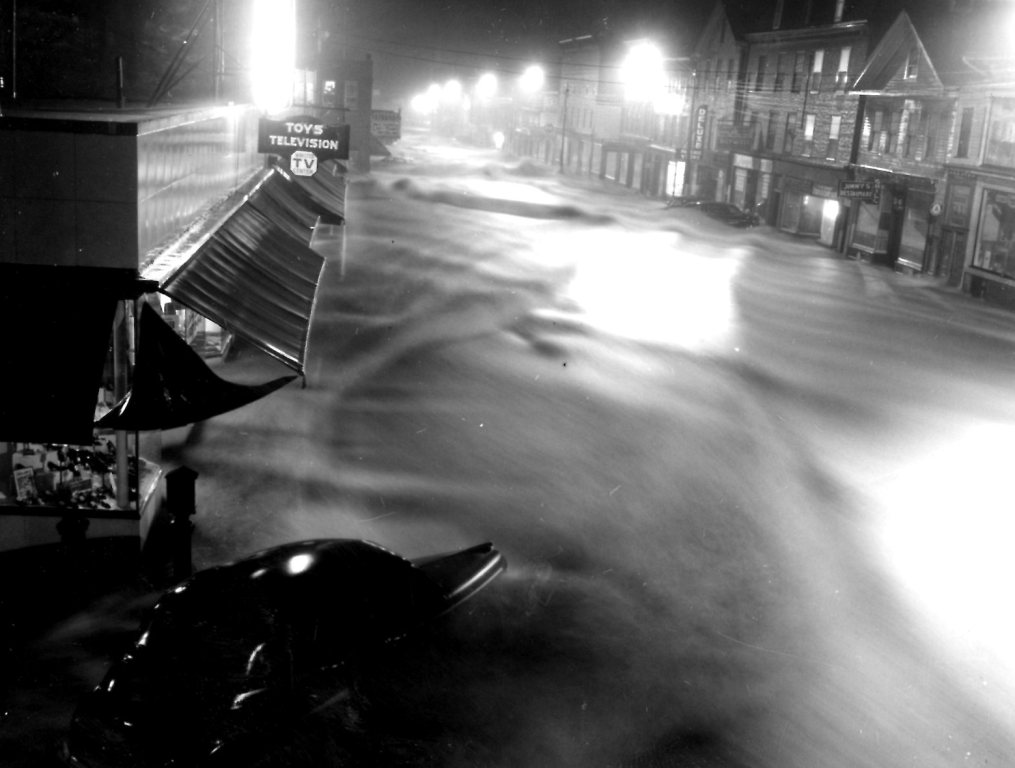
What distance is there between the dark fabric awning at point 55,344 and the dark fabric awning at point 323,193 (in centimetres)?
1457

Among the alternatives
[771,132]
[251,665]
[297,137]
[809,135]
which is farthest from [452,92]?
[251,665]

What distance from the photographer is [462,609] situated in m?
9.91

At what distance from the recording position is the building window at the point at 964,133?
3538 centimetres

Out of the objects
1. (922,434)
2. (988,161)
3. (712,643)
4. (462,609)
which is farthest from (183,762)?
(988,161)

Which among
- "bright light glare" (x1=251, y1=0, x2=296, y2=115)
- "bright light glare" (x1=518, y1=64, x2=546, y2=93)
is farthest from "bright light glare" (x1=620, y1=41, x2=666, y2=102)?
"bright light glare" (x1=251, y1=0, x2=296, y2=115)

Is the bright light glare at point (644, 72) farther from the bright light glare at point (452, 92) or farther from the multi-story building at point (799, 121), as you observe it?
the bright light glare at point (452, 92)

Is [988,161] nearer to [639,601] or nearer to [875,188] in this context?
[875,188]

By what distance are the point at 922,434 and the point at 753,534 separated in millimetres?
6087

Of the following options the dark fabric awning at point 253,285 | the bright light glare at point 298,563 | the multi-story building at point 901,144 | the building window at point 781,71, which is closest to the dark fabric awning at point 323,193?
the dark fabric awning at point 253,285

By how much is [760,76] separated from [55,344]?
51621 millimetres

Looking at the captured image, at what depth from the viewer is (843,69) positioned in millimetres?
46656

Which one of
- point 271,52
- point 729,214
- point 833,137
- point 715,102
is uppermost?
point 715,102

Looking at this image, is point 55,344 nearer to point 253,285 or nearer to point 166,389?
point 166,389

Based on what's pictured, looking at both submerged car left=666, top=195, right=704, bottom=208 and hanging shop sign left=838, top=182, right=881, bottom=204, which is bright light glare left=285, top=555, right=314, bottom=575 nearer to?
hanging shop sign left=838, top=182, right=881, bottom=204
